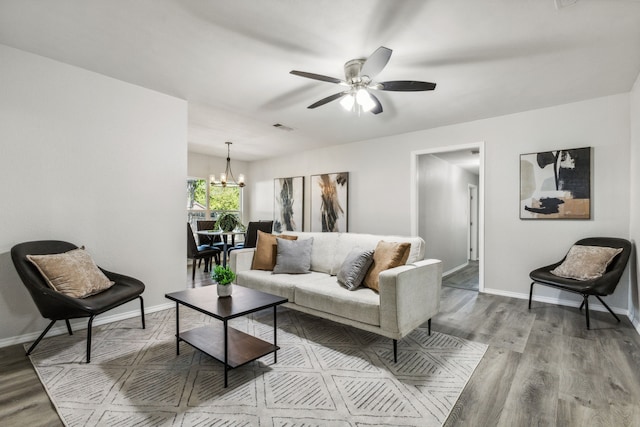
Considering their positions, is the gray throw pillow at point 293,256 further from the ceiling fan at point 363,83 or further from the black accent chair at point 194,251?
the black accent chair at point 194,251

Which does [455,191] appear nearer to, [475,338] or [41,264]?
[475,338]

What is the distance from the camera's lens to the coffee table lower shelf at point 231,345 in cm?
207

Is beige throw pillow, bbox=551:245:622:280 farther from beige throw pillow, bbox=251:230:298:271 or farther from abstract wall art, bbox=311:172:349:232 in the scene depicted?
abstract wall art, bbox=311:172:349:232

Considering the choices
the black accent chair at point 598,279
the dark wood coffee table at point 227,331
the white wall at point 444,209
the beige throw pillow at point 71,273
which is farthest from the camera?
the white wall at point 444,209

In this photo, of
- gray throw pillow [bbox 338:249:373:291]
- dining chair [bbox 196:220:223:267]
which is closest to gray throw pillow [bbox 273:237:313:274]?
gray throw pillow [bbox 338:249:373:291]

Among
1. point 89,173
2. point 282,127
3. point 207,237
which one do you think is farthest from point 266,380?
point 207,237

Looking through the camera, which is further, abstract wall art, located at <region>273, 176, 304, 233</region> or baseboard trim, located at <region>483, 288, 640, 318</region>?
abstract wall art, located at <region>273, 176, 304, 233</region>

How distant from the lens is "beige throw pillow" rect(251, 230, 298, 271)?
352 cm

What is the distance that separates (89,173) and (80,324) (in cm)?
145

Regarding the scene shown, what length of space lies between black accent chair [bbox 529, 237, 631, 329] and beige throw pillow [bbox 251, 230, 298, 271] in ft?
9.62

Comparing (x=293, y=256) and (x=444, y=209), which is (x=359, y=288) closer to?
(x=293, y=256)

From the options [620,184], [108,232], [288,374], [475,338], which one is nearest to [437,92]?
[620,184]

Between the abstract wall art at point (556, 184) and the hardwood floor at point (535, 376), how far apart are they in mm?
1221

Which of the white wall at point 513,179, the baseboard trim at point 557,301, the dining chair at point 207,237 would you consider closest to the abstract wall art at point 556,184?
the white wall at point 513,179
